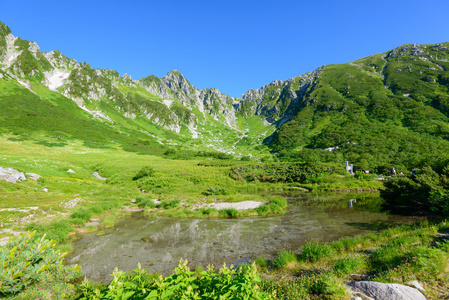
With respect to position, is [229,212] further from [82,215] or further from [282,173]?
[282,173]

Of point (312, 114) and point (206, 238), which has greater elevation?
point (312, 114)

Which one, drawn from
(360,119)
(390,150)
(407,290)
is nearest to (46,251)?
(407,290)

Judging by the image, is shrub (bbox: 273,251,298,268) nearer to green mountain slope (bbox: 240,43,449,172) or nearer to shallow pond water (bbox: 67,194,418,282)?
shallow pond water (bbox: 67,194,418,282)

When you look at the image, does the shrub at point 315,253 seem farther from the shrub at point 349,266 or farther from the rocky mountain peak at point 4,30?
the rocky mountain peak at point 4,30

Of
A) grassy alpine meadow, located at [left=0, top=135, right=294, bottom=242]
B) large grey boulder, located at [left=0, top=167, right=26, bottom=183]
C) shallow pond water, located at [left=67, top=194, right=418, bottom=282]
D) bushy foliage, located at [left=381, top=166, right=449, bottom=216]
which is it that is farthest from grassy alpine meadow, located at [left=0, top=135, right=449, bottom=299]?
bushy foliage, located at [left=381, top=166, right=449, bottom=216]

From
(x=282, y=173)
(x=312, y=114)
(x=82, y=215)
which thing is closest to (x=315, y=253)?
(x=82, y=215)

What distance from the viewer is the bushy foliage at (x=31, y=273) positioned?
3797mm

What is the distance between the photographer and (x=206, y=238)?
55.2 feet

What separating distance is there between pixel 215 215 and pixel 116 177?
35.2 m

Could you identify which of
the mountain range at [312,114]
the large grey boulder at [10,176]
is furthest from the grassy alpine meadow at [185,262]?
the mountain range at [312,114]

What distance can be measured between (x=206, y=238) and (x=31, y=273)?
551 inches

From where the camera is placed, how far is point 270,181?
52688 mm

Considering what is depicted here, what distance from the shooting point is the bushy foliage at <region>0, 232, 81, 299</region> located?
12.5ft

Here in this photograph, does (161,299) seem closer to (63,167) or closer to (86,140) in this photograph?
(63,167)
